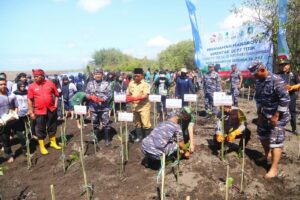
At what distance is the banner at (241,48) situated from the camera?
13938mm

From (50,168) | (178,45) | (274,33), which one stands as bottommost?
(50,168)

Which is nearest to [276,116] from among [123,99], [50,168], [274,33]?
[123,99]

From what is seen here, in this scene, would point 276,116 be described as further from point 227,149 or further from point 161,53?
point 161,53

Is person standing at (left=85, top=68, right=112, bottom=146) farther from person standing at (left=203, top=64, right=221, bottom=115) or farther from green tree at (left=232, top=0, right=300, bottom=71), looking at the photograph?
green tree at (left=232, top=0, right=300, bottom=71)

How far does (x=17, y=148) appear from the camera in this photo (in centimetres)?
741

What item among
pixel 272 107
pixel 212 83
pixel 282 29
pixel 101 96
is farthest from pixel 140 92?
pixel 282 29

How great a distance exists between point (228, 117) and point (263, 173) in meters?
1.35

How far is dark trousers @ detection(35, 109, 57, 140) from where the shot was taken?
6484mm

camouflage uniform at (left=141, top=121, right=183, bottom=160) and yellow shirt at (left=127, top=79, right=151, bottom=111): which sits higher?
yellow shirt at (left=127, top=79, right=151, bottom=111)

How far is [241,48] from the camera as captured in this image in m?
15.4

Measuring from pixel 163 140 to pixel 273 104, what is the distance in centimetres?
197

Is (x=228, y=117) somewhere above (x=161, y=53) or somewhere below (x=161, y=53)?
below

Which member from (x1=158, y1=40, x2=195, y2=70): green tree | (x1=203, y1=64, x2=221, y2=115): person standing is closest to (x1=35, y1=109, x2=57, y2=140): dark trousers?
(x1=203, y1=64, x2=221, y2=115): person standing

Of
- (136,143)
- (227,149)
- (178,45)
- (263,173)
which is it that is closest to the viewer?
(263,173)
